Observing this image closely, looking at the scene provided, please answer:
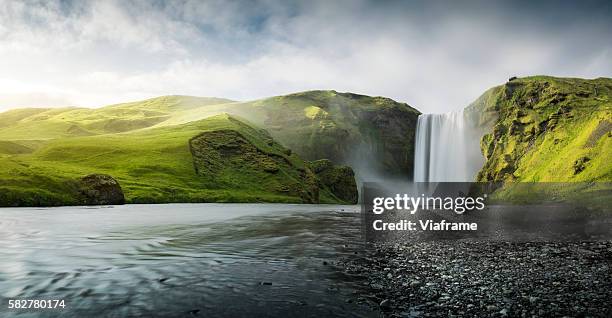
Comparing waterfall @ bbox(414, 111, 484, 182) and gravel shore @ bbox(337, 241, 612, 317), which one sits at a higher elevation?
waterfall @ bbox(414, 111, 484, 182)

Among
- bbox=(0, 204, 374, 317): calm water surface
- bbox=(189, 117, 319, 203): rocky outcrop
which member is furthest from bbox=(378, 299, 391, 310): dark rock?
bbox=(189, 117, 319, 203): rocky outcrop

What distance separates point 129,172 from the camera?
117375 mm

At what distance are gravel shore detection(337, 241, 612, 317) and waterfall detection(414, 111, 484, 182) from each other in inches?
5044

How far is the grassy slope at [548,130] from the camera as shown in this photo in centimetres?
7253

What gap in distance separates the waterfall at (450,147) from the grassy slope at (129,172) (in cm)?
5989

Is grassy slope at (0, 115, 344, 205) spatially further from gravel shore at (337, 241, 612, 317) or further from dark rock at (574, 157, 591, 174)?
dark rock at (574, 157, 591, 174)

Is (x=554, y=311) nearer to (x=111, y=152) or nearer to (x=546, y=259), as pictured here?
(x=546, y=259)

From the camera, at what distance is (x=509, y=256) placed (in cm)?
2158

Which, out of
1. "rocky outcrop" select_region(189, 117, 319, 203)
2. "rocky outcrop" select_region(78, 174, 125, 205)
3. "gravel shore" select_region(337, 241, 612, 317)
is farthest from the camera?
"rocky outcrop" select_region(189, 117, 319, 203)

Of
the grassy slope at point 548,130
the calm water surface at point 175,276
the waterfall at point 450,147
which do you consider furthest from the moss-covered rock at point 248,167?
the calm water surface at point 175,276

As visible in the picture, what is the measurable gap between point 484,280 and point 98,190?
79.6m

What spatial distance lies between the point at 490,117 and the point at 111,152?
446ft

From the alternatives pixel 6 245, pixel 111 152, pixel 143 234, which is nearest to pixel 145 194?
pixel 111 152

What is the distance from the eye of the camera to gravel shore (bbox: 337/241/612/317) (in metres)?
11.8
